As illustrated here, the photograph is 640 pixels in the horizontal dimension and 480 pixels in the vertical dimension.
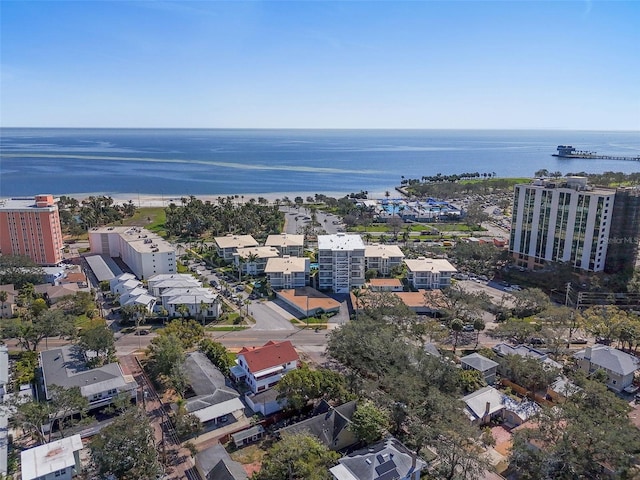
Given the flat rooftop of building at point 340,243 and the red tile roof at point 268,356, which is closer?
the red tile roof at point 268,356

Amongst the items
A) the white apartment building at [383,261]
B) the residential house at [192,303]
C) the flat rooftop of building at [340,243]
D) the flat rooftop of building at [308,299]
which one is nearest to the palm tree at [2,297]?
the residential house at [192,303]

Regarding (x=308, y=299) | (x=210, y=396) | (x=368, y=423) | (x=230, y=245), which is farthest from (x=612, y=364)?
(x=230, y=245)

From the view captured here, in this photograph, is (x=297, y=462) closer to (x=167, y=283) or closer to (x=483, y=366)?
(x=483, y=366)

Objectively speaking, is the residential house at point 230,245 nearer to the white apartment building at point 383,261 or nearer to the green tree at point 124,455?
the white apartment building at point 383,261

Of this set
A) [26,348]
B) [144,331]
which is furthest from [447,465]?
[26,348]

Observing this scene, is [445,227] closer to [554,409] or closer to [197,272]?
[197,272]

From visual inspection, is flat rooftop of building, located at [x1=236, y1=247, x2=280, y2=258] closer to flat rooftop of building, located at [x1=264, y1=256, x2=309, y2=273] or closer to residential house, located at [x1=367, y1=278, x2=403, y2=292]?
flat rooftop of building, located at [x1=264, y1=256, x2=309, y2=273]

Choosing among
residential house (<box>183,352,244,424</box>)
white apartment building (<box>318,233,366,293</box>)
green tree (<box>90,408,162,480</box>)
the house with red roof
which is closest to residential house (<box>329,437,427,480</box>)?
residential house (<box>183,352,244,424</box>)
